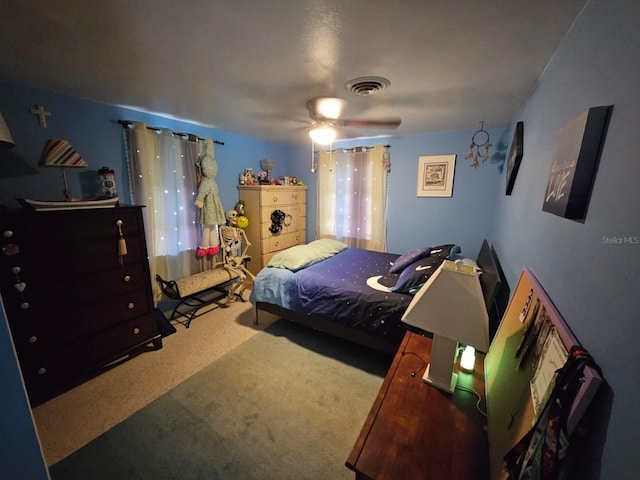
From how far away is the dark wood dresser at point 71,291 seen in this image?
1651 mm

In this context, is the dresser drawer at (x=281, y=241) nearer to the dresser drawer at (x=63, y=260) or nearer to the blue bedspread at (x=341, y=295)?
the blue bedspread at (x=341, y=295)

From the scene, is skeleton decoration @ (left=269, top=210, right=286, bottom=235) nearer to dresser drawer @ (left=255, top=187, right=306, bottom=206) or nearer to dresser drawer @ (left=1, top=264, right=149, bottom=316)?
dresser drawer @ (left=255, top=187, right=306, bottom=206)

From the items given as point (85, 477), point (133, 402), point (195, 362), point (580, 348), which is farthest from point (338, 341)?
point (580, 348)

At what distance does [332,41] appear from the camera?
1214 mm

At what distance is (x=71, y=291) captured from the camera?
1865 mm

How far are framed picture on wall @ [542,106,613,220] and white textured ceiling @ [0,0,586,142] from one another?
0.58 metres

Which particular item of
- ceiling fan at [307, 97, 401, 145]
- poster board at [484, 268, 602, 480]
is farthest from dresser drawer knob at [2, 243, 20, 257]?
poster board at [484, 268, 602, 480]

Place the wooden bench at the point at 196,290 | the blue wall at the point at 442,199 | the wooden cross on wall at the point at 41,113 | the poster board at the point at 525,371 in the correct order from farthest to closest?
the blue wall at the point at 442,199
the wooden bench at the point at 196,290
the wooden cross on wall at the point at 41,113
the poster board at the point at 525,371

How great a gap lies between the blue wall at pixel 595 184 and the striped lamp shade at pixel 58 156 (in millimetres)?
341

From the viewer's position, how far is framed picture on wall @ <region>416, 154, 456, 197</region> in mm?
3246

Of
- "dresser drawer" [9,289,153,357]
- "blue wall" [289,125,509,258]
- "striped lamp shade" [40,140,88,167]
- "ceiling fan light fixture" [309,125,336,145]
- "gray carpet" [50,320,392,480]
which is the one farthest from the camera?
"blue wall" [289,125,509,258]

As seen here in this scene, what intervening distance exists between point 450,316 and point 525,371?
27 centimetres

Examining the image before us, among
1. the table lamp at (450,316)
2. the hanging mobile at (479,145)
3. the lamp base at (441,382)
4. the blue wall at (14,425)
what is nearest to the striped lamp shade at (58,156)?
the blue wall at (14,425)

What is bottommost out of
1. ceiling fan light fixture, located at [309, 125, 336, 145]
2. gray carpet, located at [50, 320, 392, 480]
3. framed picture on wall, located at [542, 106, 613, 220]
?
gray carpet, located at [50, 320, 392, 480]
